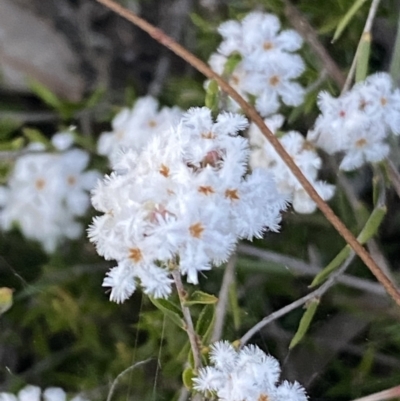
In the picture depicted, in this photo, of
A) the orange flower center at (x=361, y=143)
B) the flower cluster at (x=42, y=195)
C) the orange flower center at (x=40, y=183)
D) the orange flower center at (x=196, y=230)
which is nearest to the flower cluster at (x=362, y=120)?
the orange flower center at (x=361, y=143)

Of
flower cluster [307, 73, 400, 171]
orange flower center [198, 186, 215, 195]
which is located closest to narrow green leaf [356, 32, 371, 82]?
flower cluster [307, 73, 400, 171]

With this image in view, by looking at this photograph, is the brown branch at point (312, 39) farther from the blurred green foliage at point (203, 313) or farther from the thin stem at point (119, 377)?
the thin stem at point (119, 377)

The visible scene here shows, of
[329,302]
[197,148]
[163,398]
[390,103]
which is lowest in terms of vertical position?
[163,398]

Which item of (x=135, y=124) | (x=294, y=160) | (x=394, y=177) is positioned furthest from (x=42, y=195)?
(x=394, y=177)

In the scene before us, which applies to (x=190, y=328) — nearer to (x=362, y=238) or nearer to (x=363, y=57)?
(x=362, y=238)

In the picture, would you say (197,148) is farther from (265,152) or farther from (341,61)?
(341,61)

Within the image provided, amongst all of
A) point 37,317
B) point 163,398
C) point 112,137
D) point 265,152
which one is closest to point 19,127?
point 112,137
